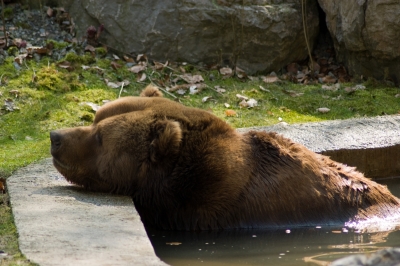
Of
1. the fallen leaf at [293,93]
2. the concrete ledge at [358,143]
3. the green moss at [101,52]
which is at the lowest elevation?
the concrete ledge at [358,143]

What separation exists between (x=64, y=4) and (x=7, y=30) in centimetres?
108

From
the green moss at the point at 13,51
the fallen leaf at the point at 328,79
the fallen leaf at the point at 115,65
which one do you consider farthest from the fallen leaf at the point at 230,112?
the green moss at the point at 13,51

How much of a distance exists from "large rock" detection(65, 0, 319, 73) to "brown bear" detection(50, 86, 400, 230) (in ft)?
19.1

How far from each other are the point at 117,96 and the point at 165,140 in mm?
4849

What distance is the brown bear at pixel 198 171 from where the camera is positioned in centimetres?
593

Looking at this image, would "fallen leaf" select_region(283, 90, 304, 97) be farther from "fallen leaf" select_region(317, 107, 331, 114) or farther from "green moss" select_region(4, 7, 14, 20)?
"green moss" select_region(4, 7, 14, 20)

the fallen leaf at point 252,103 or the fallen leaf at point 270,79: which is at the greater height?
the fallen leaf at point 270,79

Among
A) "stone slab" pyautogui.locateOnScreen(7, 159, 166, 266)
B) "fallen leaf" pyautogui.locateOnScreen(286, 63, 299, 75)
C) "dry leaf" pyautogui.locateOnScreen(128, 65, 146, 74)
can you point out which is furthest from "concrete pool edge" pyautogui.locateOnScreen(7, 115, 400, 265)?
"fallen leaf" pyautogui.locateOnScreen(286, 63, 299, 75)

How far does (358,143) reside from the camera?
8.07 metres

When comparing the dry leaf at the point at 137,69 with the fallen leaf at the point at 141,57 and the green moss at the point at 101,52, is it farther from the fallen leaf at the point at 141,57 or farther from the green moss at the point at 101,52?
the green moss at the point at 101,52

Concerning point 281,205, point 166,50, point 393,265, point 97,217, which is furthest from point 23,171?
point 166,50

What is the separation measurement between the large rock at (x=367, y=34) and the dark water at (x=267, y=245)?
19.2ft

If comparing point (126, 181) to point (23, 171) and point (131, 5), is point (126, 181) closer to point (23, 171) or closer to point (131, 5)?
point (23, 171)

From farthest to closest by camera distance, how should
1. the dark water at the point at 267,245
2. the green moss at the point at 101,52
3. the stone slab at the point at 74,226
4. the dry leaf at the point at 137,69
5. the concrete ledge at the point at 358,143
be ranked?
the green moss at the point at 101,52 < the dry leaf at the point at 137,69 < the concrete ledge at the point at 358,143 < the dark water at the point at 267,245 < the stone slab at the point at 74,226
